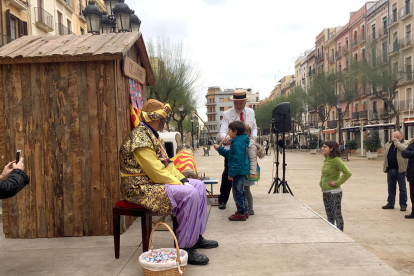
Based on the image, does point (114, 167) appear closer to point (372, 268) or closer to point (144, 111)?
point (144, 111)

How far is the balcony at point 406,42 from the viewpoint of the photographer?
32.9m

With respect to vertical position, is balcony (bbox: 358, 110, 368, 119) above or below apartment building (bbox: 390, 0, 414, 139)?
below

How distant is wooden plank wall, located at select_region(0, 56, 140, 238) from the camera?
408 centimetres

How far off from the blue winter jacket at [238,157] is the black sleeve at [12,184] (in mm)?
2769

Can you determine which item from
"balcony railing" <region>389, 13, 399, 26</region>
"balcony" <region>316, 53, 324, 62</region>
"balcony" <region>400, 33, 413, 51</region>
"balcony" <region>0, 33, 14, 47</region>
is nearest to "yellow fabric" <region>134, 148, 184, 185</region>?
"balcony" <region>0, 33, 14, 47</region>

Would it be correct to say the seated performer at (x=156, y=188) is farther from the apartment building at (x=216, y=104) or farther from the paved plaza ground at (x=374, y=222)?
the apartment building at (x=216, y=104)

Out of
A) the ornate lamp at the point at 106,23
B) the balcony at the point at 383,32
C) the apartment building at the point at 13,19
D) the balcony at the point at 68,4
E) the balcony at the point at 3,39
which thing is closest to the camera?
the ornate lamp at the point at 106,23

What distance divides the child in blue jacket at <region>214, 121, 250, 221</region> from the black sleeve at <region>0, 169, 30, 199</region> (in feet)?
9.12

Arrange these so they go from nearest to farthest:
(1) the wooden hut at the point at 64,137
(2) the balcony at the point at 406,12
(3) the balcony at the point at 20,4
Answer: (1) the wooden hut at the point at 64,137 → (3) the balcony at the point at 20,4 → (2) the balcony at the point at 406,12

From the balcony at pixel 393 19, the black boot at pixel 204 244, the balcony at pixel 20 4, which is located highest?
the balcony at pixel 393 19

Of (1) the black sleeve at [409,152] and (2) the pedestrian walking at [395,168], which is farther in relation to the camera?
(2) the pedestrian walking at [395,168]

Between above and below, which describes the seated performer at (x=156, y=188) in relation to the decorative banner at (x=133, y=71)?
below

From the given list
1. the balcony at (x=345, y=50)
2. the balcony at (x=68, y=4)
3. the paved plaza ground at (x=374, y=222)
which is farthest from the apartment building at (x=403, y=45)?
the balcony at (x=68, y=4)

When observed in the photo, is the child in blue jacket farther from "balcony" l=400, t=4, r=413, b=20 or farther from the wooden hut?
"balcony" l=400, t=4, r=413, b=20
